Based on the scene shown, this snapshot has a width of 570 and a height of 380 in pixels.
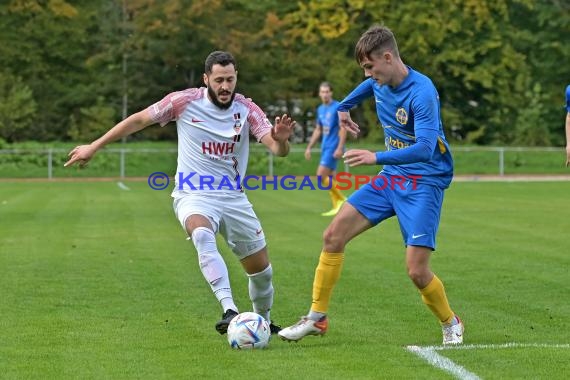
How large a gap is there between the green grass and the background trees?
7220 mm

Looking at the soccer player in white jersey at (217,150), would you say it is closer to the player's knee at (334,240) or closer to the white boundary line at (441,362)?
the player's knee at (334,240)

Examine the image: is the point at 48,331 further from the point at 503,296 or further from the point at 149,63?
the point at 149,63

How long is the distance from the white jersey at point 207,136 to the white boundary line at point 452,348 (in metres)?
1.81

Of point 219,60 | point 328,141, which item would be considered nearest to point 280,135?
point 219,60

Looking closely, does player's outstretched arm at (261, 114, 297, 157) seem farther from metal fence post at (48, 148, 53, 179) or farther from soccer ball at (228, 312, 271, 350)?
metal fence post at (48, 148, 53, 179)

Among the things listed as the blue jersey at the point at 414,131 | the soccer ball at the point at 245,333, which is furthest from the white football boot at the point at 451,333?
the soccer ball at the point at 245,333

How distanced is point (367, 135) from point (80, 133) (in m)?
12.8

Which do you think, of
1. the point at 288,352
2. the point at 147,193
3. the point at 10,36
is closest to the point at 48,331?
the point at 288,352

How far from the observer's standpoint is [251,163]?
139 ft

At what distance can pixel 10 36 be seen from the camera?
53781 millimetres

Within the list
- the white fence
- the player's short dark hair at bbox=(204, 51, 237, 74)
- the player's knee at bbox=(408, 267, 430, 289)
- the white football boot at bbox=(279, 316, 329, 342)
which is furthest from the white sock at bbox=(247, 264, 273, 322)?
the white fence

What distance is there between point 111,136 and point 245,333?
5.44 ft

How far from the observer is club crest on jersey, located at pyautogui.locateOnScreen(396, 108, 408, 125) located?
316 inches

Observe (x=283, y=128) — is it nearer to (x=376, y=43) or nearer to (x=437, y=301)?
(x=376, y=43)
